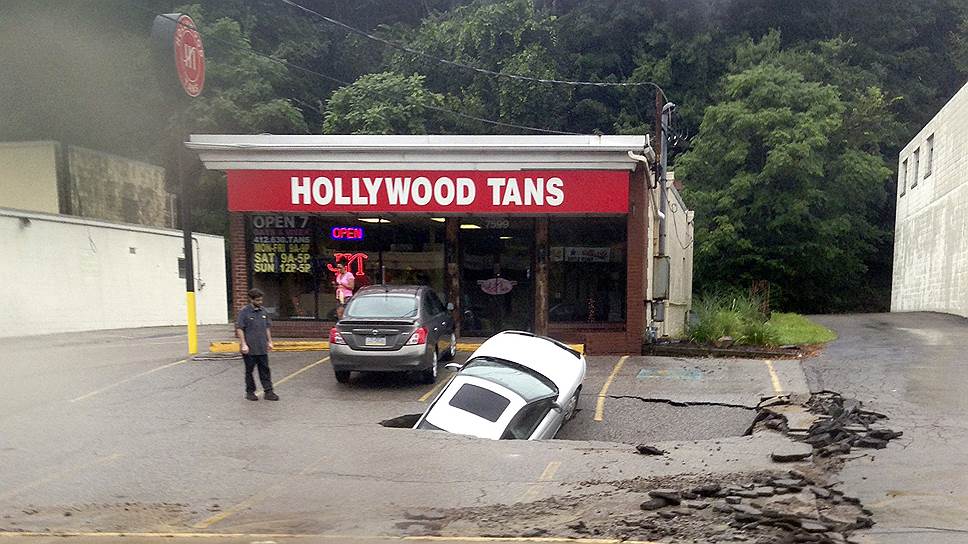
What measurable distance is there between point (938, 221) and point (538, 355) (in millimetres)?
22790

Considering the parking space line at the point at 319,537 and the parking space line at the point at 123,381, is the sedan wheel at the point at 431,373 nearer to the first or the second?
the parking space line at the point at 123,381

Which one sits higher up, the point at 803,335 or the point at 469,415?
the point at 469,415

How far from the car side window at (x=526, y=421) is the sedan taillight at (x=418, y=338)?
308cm

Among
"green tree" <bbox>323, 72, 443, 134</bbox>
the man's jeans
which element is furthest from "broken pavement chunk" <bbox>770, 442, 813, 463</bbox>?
"green tree" <bbox>323, 72, 443, 134</bbox>

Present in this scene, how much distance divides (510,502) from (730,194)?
31.0 meters

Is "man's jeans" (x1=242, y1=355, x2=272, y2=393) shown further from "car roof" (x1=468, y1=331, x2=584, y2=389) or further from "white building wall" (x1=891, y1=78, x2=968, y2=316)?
"white building wall" (x1=891, y1=78, x2=968, y2=316)

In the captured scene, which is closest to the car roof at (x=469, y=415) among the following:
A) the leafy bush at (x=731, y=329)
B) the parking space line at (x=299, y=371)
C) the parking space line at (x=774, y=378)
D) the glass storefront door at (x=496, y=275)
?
the parking space line at (x=299, y=371)

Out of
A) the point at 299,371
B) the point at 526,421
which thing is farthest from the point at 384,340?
the point at 526,421

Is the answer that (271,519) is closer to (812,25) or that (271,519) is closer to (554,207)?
(554,207)

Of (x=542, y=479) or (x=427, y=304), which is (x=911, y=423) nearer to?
(x=542, y=479)

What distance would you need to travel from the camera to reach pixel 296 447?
8133mm

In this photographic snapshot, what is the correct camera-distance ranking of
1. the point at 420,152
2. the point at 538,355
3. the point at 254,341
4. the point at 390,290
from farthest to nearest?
the point at 420,152 → the point at 390,290 → the point at 254,341 → the point at 538,355

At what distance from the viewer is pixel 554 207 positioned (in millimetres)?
15359

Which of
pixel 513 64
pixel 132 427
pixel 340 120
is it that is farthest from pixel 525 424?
pixel 513 64
